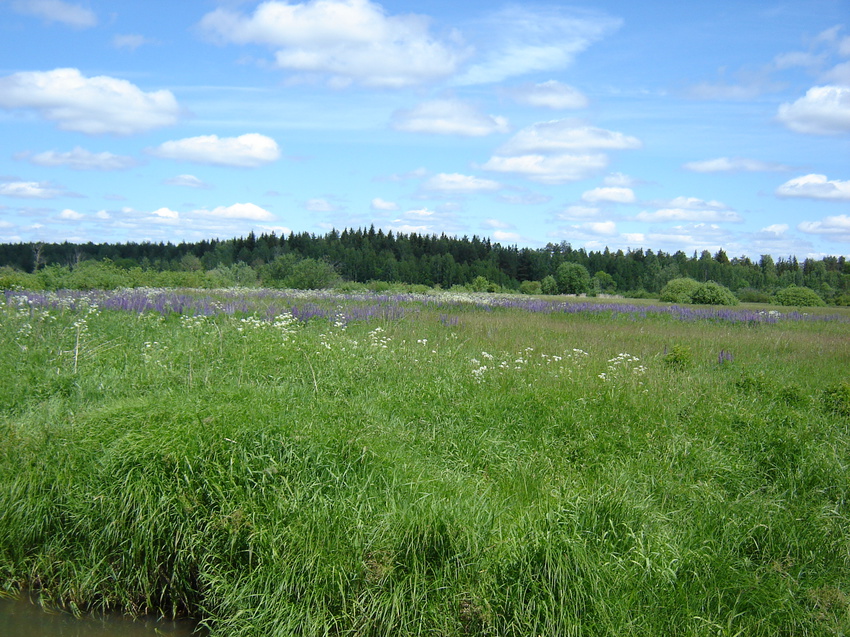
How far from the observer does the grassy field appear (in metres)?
4.23

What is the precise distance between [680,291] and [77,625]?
35.6 metres

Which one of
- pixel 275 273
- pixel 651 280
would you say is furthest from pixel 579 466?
pixel 651 280

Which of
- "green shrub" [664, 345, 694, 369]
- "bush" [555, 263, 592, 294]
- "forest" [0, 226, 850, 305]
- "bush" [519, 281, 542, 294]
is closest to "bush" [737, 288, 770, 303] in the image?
"forest" [0, 226, 850, 305]

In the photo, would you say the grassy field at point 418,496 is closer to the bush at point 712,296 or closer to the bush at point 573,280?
the bush at point 712,296

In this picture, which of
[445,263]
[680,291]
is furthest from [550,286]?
[680,291]

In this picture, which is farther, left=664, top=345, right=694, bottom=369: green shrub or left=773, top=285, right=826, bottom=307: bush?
left=773, top=285, right=826, bottom=307: bush

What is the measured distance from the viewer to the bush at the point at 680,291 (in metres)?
33.8

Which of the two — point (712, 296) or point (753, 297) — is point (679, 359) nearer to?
point (712, 296)

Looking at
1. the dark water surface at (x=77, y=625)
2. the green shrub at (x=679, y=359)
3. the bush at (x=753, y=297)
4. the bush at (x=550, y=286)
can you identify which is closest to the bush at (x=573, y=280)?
the bush at (x=550, y=286)

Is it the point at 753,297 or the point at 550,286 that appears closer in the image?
the point at 753,297

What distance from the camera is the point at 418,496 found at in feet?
17.0

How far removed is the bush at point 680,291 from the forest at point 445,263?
743 centimetres

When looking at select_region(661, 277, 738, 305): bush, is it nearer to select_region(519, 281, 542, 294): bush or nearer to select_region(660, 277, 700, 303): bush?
select_region(660, 277, 700, 303): bush

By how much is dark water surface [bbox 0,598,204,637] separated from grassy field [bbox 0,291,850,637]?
147 mm
